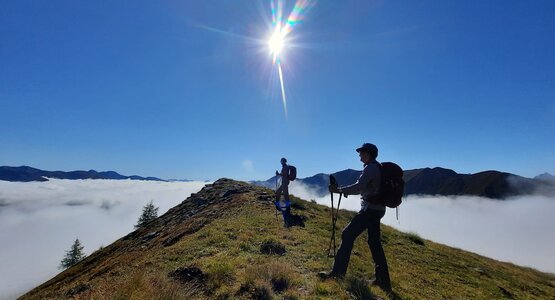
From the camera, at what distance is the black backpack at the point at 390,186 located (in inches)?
277

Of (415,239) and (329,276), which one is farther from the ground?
(329,276)

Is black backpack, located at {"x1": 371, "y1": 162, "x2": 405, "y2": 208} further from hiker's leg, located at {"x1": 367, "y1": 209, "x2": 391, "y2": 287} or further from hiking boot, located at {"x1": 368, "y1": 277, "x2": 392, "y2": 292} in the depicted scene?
hiking boot, located at {"x1": 368, "y1": 277, "x2": 392, "y2": 292}

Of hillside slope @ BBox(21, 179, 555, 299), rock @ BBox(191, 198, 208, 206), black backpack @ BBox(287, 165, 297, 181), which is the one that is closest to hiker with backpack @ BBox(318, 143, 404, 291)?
hillside slope @ BBox(21, 179, 555, 299)

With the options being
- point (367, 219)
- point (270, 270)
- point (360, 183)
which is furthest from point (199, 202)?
point (360, 183)

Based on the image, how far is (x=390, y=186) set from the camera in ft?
23.4

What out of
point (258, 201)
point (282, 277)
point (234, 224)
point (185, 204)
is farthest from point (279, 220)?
point (185, 204)

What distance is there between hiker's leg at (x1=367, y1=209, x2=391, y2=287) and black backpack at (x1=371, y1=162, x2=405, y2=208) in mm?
333

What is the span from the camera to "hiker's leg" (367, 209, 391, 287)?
23.6ft

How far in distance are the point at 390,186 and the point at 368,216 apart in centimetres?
91

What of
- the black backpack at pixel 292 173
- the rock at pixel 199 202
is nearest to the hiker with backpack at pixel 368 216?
the black backpack at pixel 292 173

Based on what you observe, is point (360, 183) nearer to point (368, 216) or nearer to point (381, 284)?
point (368, 216)

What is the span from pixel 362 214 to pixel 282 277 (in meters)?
2.56

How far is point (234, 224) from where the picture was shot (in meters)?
16.8

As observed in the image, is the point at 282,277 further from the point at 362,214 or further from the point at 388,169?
the point at 388,169
